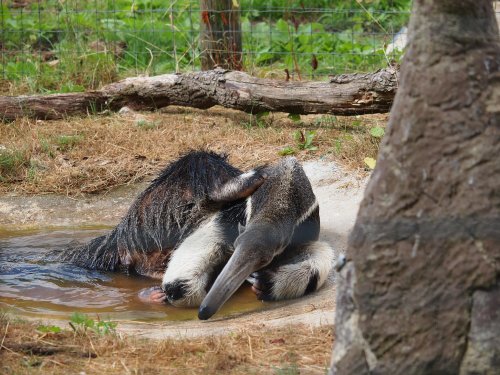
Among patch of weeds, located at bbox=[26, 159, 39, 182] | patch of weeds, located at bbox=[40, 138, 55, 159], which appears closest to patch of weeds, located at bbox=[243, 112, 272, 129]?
patch of weeds, located at bbox=[40, 138, 55, 159]

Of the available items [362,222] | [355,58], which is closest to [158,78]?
[355,58]

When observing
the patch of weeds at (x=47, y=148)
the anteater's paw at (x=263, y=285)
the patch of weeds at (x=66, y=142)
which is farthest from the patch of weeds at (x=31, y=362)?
the patch of weeds at (x=66, y=142)

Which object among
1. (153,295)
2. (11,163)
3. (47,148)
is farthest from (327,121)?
(153,295)

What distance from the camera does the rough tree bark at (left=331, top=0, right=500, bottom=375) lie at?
8.80 feet

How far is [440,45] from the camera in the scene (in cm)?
270

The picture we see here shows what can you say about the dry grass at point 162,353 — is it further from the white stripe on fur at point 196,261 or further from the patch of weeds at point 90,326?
the white stripe on fur at point 196,261

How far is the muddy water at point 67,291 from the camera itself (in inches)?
198

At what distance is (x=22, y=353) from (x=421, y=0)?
7.30 ft

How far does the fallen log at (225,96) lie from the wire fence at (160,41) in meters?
0.71

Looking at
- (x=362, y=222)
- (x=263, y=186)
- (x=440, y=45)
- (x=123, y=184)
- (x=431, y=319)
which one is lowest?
(x=123, y=184)

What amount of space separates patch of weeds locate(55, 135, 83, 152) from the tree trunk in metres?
1.90

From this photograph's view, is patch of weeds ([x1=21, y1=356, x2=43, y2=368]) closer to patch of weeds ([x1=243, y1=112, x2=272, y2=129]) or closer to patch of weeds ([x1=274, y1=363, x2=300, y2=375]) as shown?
patch of weeds ([x1=274, y1=363, x2=300, y2=375])

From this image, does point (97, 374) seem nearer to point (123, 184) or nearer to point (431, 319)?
point (431, 319)

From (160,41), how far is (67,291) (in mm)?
5522
